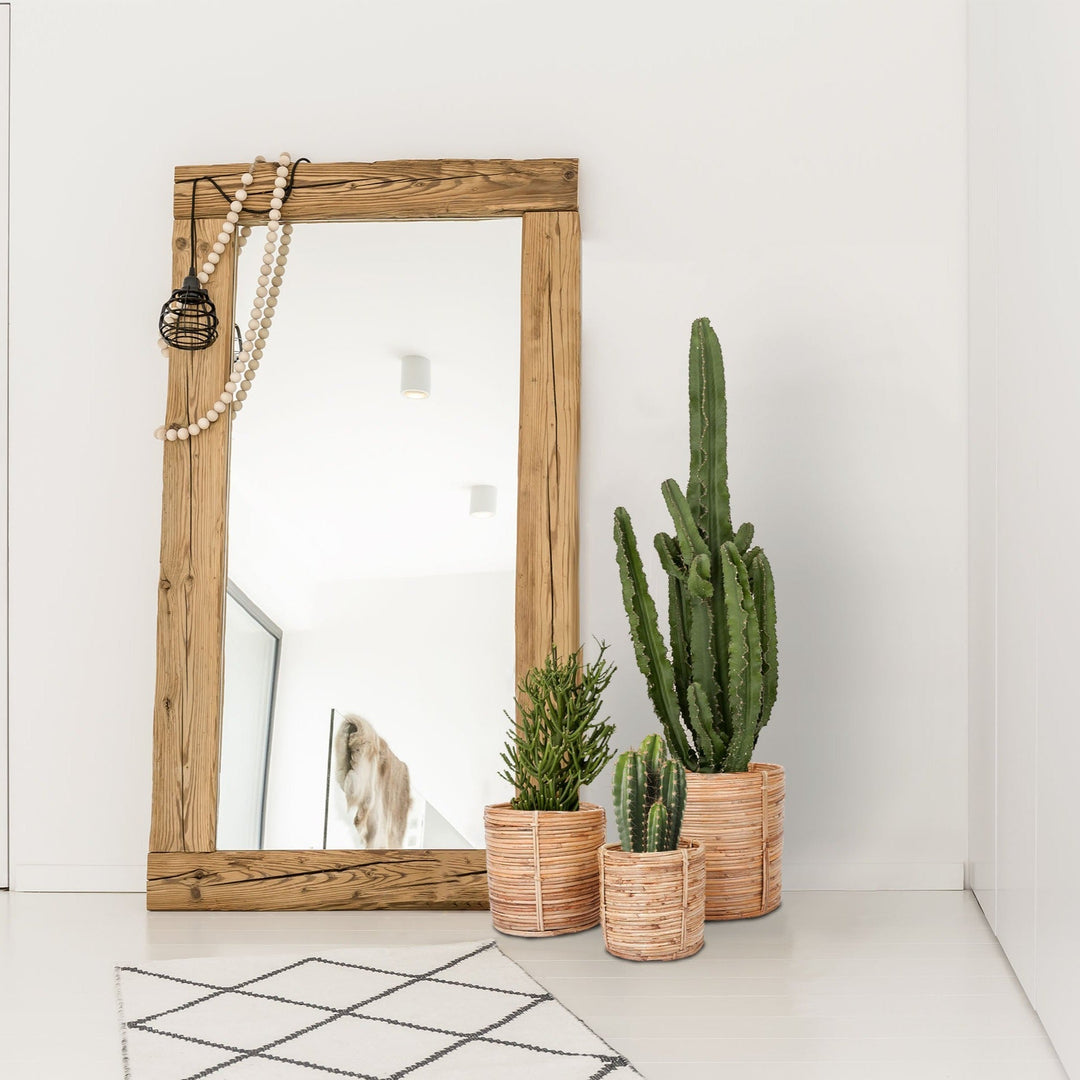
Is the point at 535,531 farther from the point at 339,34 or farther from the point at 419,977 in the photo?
the point at 339,34

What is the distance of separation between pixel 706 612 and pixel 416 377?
28.7 inches

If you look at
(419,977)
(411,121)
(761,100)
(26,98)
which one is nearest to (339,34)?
(411,121)

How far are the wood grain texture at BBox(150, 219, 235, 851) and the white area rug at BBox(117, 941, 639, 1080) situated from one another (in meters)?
0.44

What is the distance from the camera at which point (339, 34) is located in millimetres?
2418

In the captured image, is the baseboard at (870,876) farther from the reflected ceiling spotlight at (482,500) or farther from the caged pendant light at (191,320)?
the caged pendant light at (191,320)

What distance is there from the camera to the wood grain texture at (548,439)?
2203 mm

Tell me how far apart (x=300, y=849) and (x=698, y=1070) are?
3.39ft

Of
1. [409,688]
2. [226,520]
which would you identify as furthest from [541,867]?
[226,520]

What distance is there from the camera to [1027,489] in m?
1.65

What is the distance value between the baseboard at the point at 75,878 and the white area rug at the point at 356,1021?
59 cm

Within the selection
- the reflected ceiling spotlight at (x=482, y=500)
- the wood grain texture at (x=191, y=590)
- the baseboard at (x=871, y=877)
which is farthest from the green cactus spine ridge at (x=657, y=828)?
the wood grain texture at (x=191, y=590)

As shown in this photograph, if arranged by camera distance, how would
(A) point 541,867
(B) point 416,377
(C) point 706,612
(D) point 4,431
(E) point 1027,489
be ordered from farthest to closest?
(D) point 4,431, (B) point 416,377, (C) point 706,612, (A) point 541,867, (E) point 1027,489

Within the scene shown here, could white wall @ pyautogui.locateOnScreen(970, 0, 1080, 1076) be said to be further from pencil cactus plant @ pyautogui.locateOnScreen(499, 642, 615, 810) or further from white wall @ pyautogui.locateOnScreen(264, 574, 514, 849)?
white wall @ pyautogui.locateOnScreen(264, 574, 514, 849)

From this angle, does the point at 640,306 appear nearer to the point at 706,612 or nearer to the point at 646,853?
the point at 706,612
